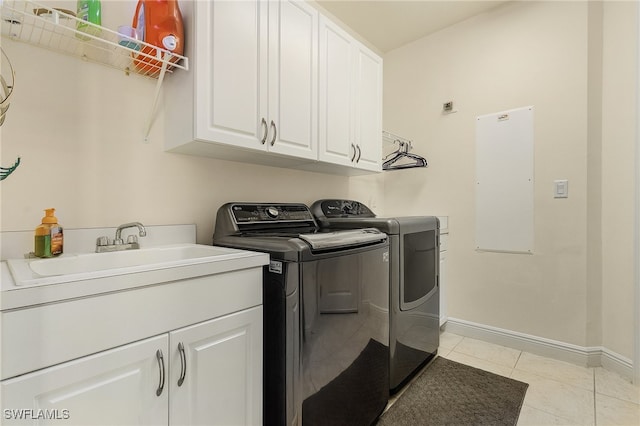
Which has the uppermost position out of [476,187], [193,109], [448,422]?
[193,109]

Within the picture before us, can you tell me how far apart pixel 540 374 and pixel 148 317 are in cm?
241

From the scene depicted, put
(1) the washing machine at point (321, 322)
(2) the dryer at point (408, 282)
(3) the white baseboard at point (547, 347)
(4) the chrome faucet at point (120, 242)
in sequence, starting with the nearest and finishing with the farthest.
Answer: (1) the washing machine at point (321, 322)
(4) the chrome faucet at point (120, 242)
(2) the dryer at point (408, 282)
(3) the white baseboard at point (547, 347)

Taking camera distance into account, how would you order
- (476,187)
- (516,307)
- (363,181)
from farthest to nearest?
(363,181), (476,187), (516,307)

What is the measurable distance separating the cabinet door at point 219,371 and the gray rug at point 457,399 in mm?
884

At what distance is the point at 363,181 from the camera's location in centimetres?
294

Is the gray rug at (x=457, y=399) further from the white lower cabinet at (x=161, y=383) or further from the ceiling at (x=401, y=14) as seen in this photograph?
the ceiling at (x=401, y=14)

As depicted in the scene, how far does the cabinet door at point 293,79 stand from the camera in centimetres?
154

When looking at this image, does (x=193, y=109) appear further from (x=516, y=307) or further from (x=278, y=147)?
(x=516, y=307)

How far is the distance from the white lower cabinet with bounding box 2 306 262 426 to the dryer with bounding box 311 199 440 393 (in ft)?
2.93

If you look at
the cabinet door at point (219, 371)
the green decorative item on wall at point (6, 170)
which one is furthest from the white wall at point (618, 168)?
the green decorative item on wall at point (6, 170)

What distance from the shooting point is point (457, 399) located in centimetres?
172

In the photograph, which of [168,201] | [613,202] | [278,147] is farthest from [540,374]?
[168,201]

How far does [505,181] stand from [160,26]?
253cm

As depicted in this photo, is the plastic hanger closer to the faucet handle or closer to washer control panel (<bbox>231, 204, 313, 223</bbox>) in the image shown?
washer control panel (<bbox>231, 204, 313, 223</bbox>)
